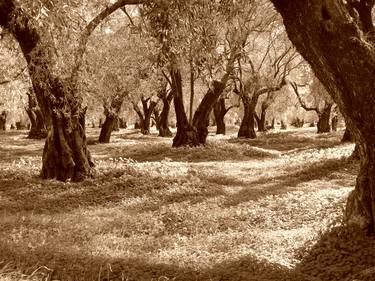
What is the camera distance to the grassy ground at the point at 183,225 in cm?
845

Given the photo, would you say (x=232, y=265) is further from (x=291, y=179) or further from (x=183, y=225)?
(x=291, y=179)

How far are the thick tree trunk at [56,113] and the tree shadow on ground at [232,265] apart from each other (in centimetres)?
812

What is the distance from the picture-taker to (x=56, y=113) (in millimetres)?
17250

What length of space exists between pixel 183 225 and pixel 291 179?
7.49 metres

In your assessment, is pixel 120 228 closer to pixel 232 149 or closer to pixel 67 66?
pixel 67 66

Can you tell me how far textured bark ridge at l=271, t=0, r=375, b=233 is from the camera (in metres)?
8.75

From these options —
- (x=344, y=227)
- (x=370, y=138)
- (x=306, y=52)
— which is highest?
(x=306, y=52)

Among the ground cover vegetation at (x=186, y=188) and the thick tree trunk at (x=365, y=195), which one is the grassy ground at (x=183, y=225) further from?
the thick tree trunk at (x=365, y=195)

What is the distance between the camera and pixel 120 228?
11.8 m

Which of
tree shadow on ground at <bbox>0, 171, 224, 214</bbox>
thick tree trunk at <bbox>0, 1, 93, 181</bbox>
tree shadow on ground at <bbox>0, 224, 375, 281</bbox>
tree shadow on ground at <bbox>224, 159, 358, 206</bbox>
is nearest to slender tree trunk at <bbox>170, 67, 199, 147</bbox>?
tree shadow on ground at <bbox>224, 159, 358, 206</bbox>

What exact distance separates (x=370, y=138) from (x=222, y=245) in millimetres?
3560

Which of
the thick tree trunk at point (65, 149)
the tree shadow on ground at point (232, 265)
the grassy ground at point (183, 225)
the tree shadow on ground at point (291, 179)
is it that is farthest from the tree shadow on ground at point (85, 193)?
the tree shadow on ground at point (232, 265)

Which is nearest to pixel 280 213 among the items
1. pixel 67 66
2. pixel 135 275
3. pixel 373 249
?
pixel 373 249

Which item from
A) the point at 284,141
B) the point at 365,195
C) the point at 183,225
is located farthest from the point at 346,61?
the point at 284,141
